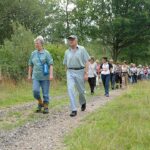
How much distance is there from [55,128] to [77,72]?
2.35 metres

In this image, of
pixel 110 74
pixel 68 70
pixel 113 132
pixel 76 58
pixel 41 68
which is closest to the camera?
pixel 113 132

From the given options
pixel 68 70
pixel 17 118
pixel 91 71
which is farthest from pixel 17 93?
pixel 68 70

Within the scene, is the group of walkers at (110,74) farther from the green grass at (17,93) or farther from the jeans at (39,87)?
the jeans at (39,87)

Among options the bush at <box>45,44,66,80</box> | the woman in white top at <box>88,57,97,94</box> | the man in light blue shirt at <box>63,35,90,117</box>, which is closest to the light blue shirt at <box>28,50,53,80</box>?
the man in light blue shirt at <box>63,35,90,117</box>

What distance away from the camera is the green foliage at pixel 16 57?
2322 centimetres

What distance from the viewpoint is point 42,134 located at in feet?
27.7

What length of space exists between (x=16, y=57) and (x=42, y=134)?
52.9 ft

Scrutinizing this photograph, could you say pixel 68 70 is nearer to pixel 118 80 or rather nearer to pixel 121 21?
pixel 118 80

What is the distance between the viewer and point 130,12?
47969 mm

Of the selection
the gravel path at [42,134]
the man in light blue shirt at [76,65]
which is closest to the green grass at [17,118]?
the gravel path at [42,134]

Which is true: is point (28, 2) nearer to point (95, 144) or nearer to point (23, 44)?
point (23, 44)

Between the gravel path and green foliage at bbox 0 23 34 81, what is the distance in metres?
12.6

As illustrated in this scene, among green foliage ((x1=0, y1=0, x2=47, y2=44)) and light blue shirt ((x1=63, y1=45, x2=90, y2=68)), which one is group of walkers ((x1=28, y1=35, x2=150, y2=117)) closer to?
light blue shirt ((x1=63, y1=45, x2=90, y2=68))

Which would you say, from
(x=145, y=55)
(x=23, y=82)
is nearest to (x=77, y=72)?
(x=23, y=82)
